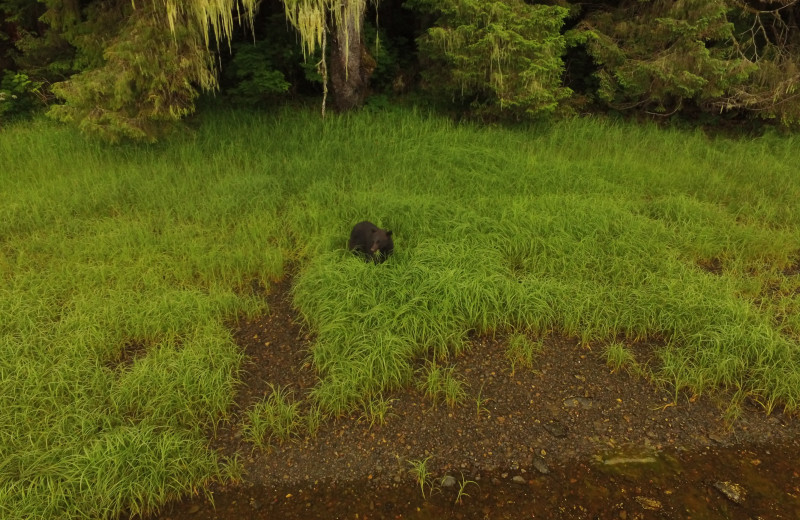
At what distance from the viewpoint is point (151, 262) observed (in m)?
5.38

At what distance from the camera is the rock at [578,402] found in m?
4.08

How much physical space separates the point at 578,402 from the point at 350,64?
747 cm

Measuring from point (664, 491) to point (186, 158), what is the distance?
761 cm

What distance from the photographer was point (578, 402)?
13.5 feet

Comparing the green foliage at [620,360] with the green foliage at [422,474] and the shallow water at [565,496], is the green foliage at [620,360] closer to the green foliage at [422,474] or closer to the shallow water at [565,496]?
the shallow water at [565,496]

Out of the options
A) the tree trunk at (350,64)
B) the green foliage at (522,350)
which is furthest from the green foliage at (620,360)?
the tree trunk at (350,64)

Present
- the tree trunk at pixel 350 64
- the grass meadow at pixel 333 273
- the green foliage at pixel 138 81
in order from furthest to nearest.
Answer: the tree trunk at pixel 350 64 < the green foliage at pixel 138 81 < the grass meadow at pixel 333 273

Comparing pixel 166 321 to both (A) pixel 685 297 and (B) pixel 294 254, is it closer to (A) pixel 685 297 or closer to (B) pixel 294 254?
(B) pixel 294 254

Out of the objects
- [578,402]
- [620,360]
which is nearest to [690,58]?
[620,360]

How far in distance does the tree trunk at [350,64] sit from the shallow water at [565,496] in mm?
7669

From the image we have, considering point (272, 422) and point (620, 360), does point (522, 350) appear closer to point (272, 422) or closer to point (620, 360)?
point (620, 360)

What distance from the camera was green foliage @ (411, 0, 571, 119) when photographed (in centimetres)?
776

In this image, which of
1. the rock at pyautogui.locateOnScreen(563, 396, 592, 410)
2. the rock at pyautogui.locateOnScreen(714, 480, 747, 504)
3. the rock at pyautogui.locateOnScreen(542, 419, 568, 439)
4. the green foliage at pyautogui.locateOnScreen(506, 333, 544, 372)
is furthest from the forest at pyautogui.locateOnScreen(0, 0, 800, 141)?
the rock at pyautogui.locateOnScreen(714, 480, 747, 504)

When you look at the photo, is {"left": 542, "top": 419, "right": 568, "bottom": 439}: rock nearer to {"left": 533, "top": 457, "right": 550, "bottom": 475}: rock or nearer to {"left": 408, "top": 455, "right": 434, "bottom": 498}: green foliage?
{"left": 533, "top": 457, "right": 550, "bottom": 475}: rock
